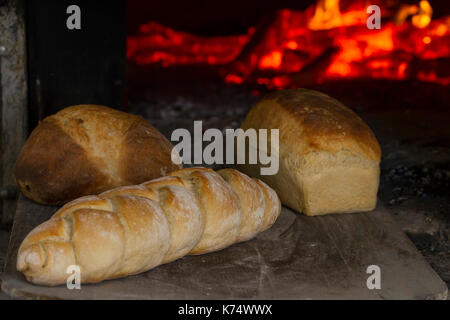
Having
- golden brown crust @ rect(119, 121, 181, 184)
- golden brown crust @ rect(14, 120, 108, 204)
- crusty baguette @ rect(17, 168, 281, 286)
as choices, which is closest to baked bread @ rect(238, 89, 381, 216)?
crusty baguette @ rect(17, 168, 281, 286)

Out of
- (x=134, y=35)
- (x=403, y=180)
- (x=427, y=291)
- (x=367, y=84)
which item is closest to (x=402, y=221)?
(x=403, y=180)

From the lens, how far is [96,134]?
8.70 feet

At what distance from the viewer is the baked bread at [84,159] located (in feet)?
8.52

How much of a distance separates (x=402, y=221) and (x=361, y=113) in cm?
148

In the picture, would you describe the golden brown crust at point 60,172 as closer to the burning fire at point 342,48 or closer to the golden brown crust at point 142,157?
the golden brown crust at point 142,157

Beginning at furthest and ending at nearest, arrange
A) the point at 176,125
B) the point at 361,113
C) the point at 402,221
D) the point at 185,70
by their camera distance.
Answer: the point at 185,70 → the point at 361,113 → the point at 176,125 → the point at 402,221

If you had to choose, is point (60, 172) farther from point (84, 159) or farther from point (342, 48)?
point (342, 48)

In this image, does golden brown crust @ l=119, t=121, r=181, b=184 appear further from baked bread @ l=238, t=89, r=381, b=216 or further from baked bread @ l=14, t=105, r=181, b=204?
baked bread @ l=238, t=89, r=381, b=216

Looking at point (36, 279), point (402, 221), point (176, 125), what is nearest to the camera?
point (36, 279)

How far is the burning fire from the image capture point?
15.7 ft

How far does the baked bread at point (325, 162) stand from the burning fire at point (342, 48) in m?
2.02

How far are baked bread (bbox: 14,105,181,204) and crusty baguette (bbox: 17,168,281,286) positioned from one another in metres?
0.32

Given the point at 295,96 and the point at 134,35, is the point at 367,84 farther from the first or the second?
the point at 295,96

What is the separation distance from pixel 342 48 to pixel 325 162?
7.84ft
